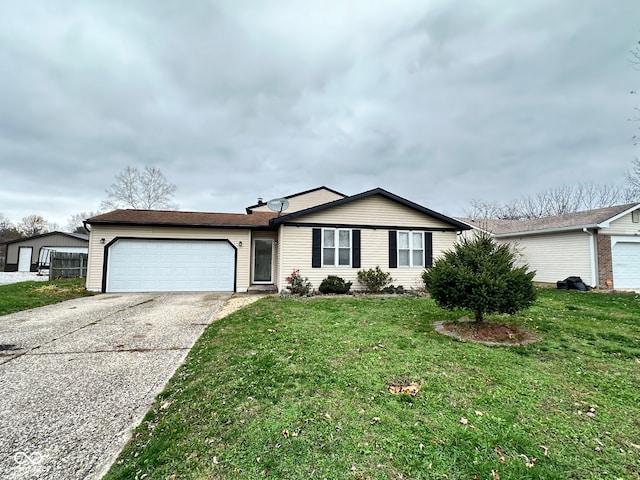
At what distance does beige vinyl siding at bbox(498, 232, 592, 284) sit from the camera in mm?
14016

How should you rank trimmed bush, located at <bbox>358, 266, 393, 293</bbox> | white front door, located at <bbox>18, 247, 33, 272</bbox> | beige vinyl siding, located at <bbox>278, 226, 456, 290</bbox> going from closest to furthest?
1. beige vinyl siding, located at <bbox>278, 226, 456, 290</bbox>
2. trimmed bush, located at <bbox>358, 266, 393, 293</bbox>
3. white front door, located at <bbox>18, 247, 33, 272</bbox>

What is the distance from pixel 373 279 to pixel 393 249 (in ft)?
5.33

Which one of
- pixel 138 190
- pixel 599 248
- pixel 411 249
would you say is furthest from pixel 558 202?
pixel 138 190

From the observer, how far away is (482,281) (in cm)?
549

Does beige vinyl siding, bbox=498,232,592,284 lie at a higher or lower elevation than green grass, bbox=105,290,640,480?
higher

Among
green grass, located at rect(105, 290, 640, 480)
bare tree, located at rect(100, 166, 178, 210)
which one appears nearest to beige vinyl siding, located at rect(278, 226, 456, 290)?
green grass, located at rect(105, 290, 640, 480)

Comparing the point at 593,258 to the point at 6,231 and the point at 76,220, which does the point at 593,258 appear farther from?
the point at 6,231

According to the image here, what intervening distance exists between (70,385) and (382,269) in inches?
399

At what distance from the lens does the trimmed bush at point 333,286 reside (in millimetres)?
10969

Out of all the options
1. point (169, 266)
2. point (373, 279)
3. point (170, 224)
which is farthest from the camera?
point (169, 266)

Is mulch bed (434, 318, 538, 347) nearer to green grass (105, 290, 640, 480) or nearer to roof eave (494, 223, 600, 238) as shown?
green grass (105, 290, 640, 480)

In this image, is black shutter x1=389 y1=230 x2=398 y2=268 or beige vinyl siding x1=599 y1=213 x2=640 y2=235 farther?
beige vinyl siding x1=599 y1=213 x2=640 y2=235

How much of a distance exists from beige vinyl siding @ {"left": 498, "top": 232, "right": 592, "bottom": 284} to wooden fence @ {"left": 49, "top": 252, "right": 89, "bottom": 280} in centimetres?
2512

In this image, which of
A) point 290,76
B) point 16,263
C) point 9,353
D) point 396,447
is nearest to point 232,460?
point 396,447
